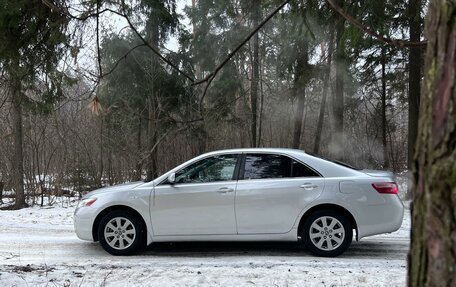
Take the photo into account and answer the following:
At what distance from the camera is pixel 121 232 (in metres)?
6.67

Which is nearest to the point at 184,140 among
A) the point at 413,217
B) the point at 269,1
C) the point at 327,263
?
the point at 269,1

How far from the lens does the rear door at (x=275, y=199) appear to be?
6.34 meters

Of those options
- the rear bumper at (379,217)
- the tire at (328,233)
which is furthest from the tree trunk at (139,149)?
the rear bumper at (379,217)

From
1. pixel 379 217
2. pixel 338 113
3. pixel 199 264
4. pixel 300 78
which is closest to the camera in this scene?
pixel 199 264

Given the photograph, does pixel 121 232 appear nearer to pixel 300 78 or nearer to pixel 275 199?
pixel 275 199

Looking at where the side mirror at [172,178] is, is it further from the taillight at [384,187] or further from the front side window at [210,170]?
the taillight at [384,187]

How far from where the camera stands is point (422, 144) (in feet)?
4.84

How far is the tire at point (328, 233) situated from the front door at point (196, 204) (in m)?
1.09

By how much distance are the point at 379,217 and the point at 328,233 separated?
2.38ft

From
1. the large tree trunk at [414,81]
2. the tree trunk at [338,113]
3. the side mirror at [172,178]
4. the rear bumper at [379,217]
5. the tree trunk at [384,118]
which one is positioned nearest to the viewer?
the rear bumper at [379,217]

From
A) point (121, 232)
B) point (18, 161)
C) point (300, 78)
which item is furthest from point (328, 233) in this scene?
point (300, 78)

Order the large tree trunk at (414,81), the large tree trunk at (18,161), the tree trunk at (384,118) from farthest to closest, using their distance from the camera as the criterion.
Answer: the tree trunk at (384,118) → the large tree trunk at (18,161) → the large tree trunk at (414,81)

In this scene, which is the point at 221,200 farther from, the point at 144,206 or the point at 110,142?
the point at 110,142

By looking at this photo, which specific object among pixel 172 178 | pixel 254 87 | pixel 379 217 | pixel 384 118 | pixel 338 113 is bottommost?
pixel 379 217
